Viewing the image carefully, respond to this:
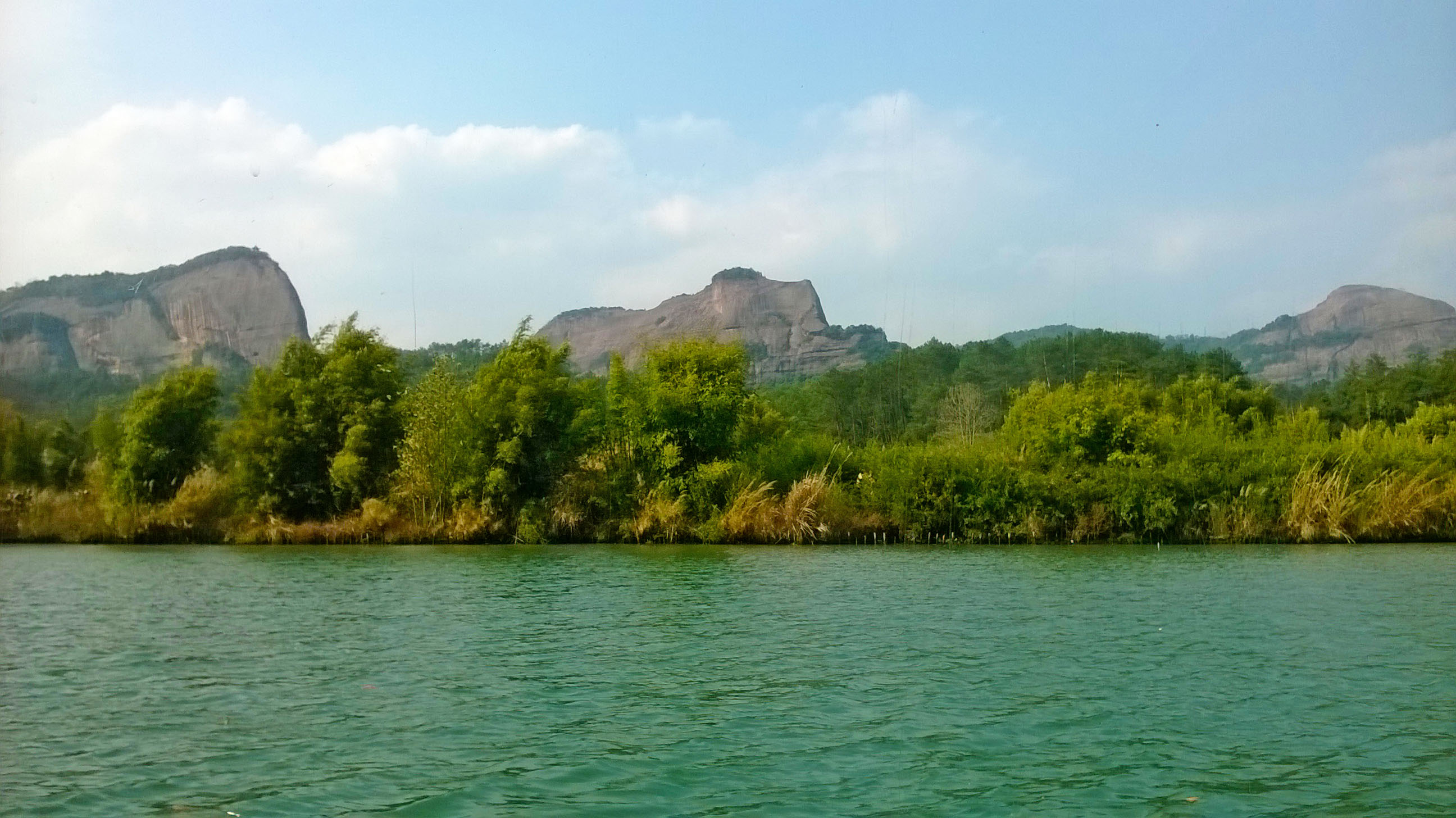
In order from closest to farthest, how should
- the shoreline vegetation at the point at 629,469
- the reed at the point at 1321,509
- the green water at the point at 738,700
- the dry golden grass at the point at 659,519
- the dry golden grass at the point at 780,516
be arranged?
the green water at the point at 738,700
the reed at the point at 1321,509
the shoreline vegetation at the point at 629,469
the dry golden grass at the point at 780,516
the dry golden grass at the point at 659,519

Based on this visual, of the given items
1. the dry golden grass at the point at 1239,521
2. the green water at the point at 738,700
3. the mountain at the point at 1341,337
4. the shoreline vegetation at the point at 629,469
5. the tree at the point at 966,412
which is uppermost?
the mountain at the point at 1341,337

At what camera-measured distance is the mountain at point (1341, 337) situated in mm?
97438

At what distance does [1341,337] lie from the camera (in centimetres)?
13900

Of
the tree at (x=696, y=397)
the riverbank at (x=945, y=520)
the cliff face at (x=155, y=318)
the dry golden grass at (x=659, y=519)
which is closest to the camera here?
the cliff face at (x=155, y=318)

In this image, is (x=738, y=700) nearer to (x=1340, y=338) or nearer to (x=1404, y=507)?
(x=1404, y=507)

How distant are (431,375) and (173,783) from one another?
118 feet

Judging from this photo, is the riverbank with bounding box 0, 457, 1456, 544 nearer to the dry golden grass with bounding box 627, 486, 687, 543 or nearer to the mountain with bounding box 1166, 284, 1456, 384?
the dry golden grass with bounding box 627, 486, 687, 543

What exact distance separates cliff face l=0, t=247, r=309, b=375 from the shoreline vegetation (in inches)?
115

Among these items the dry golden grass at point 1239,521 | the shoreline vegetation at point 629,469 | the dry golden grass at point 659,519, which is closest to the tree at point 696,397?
the shoreline vegetation at point 629,469

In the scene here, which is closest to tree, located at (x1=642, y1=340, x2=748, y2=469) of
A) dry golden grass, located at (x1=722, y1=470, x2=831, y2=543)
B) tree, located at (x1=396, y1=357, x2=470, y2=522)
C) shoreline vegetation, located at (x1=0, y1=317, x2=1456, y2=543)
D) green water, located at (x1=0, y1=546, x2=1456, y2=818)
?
shoreline vegetation, located at (x1=0, y1=317, x2=1456, y2=543)

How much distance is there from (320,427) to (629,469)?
12883mm

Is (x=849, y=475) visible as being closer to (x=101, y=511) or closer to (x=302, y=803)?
(x=101, y=511)

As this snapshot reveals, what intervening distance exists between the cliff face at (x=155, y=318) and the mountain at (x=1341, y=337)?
84208mm

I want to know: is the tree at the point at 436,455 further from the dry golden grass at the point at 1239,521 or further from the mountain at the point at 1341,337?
the mountain at the point at 1341,337
